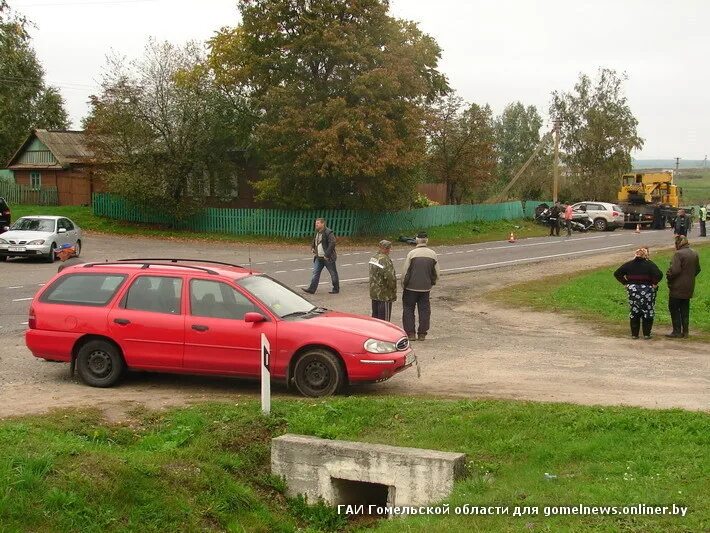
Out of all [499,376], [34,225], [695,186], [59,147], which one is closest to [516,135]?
[59,147]

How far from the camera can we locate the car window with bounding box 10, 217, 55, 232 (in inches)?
1085

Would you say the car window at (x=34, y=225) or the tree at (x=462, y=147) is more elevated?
the tree at (x=462, y=147)

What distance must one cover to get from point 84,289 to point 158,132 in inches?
1114

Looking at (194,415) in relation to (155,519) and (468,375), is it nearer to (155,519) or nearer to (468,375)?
(155,519)

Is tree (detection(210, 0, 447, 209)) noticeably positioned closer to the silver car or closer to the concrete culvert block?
the silver car

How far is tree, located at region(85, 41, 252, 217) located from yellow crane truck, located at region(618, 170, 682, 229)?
79.8 feet

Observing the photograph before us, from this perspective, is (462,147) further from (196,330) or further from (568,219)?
(196,330)

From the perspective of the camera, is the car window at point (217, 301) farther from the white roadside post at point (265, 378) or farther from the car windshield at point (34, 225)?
the car windshield at point (34, 225)

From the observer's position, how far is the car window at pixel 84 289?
1120 cm

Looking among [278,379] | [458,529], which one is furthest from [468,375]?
[458,529]

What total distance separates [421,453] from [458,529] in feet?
4.54

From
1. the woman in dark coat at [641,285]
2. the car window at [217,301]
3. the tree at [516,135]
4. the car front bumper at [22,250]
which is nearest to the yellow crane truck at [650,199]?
the tree at [516,135]

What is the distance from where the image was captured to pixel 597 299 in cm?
1978

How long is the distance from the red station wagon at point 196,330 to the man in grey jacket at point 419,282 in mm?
3271
